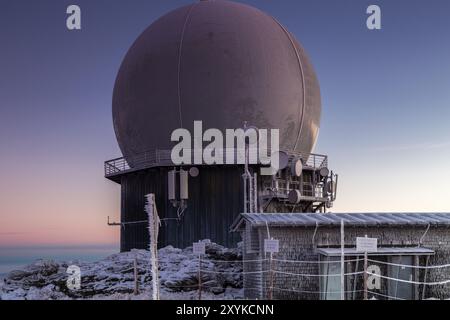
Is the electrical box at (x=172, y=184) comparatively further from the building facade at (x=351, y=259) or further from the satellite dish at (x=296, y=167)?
the building facade at (x=351, y=259)

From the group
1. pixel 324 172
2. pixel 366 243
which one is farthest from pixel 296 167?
pixel 366 243

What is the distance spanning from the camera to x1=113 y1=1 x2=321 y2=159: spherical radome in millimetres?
29312

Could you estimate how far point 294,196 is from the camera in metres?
29.7

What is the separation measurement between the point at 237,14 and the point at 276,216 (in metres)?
14.8

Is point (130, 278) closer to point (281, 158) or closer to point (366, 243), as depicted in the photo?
point (281, 158)

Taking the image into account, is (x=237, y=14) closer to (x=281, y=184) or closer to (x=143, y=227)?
(x=281, y=184)

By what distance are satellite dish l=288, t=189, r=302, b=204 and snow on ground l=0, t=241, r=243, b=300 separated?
13.9 feet

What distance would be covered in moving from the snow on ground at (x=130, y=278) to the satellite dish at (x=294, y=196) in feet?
13.9

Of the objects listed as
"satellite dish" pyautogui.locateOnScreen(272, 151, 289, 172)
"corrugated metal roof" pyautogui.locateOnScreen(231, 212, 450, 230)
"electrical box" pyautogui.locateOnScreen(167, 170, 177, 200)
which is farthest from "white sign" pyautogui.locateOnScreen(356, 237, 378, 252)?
"electrical box" pyautogui.locateOnScreen(167, 170, 177, 200)

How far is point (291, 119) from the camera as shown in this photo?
30.5 meters

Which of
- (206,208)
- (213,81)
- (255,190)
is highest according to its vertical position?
(213,81)

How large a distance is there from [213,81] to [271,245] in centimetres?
1269

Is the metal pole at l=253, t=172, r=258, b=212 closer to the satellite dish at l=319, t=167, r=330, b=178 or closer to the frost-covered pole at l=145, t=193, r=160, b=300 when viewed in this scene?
the satellite dish at l=319, t=167, r=330, b=178
